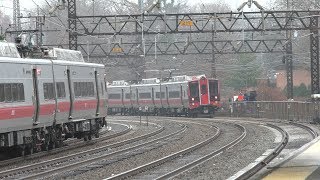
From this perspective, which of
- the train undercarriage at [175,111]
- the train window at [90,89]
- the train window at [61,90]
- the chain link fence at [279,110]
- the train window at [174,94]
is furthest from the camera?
the train window at [174,94]

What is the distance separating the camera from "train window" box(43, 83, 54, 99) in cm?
2303

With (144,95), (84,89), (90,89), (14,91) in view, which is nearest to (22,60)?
(14,91)

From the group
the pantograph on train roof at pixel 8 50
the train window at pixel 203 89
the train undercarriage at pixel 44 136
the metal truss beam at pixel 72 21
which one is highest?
the metal truss beam at pixel 72 21

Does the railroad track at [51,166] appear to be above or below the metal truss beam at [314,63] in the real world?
below

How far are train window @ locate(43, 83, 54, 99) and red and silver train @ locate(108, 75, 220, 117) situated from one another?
36.1 metres

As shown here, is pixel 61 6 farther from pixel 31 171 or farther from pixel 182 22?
pixel 31 171

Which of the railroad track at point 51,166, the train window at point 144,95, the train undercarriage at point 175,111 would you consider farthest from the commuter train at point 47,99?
the train window at point 144,95

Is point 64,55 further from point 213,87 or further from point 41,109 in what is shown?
point 213,87

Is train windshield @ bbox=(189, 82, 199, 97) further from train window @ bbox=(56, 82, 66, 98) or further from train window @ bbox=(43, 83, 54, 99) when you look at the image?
train window @ bbox=(43, 83, 54, 99)

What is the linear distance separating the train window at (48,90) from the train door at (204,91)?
36136mm

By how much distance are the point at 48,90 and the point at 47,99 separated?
0.35 meters

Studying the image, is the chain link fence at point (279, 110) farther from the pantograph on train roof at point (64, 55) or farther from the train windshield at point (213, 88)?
the pantograph on train roof at point (64, 55)

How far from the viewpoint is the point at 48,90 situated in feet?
76.7

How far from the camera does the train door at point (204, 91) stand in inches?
2328
